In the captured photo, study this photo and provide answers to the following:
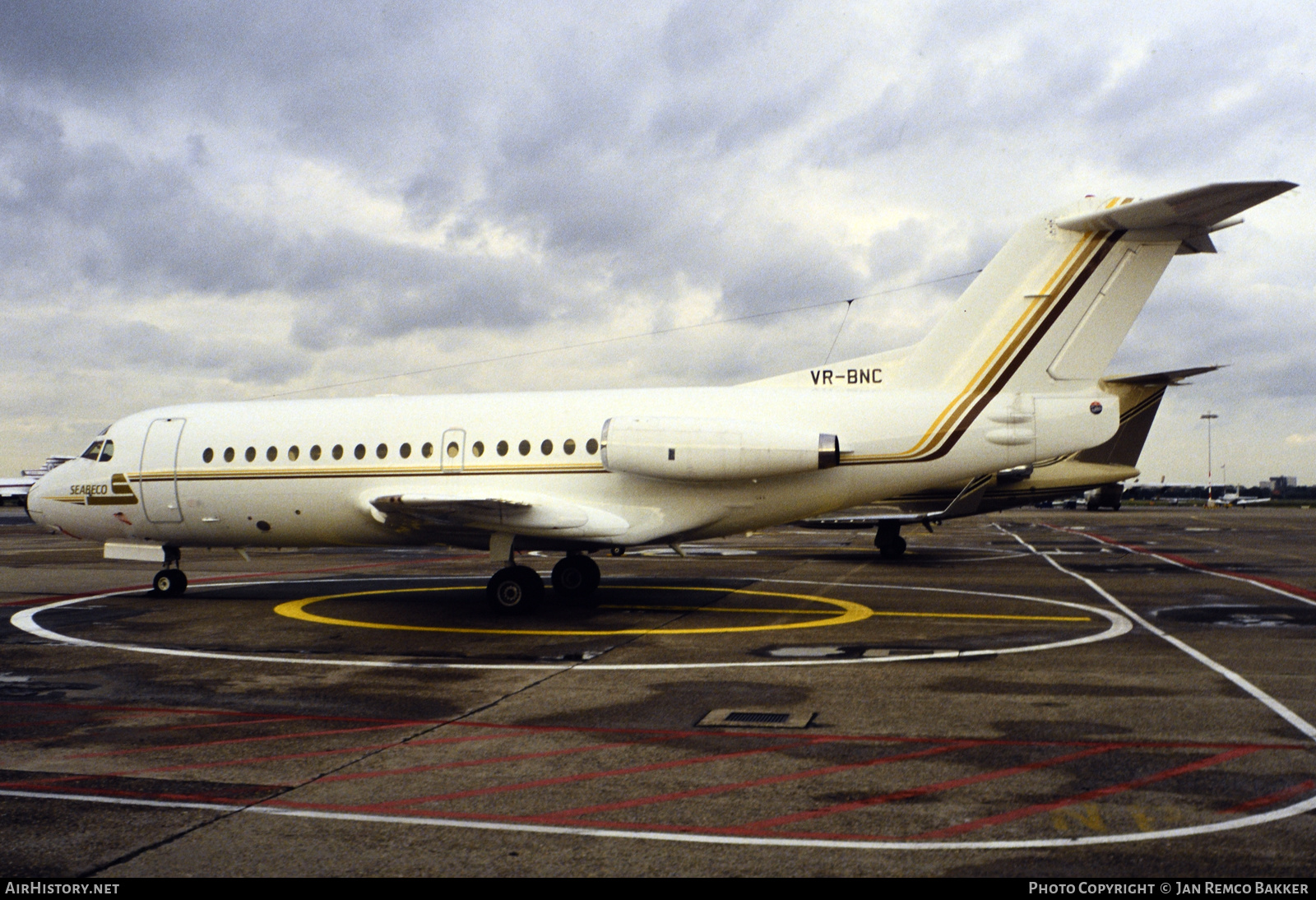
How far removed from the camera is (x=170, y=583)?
68.4 feet

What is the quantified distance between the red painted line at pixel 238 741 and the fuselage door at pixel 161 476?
12485 mm

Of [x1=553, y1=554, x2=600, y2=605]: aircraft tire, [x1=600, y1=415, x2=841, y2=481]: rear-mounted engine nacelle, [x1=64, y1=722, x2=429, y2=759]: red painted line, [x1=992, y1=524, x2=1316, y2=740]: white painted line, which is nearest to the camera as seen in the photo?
[x1=64, y1=722, x2=429, y2=759]: red painted line

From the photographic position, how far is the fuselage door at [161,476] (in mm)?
19641

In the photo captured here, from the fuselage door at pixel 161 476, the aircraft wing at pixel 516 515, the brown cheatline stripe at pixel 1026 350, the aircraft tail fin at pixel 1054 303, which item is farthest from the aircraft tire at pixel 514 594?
the aircraft tail fin at pixel 1054 303

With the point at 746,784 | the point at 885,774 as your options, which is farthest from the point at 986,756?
the point at 746,784

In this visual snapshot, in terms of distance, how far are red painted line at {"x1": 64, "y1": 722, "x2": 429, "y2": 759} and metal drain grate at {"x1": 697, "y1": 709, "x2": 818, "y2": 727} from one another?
2818 mm

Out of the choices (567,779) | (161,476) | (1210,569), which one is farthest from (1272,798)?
(1210,569)

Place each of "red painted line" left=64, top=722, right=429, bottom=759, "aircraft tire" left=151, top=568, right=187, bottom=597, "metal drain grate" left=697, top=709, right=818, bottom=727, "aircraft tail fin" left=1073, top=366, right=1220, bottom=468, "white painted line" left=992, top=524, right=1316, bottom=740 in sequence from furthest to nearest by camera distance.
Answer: "aircraft tail fin" left=1073, top=366, right=1220, bottom=468 → "aircraft tire" left=151, top=568, right=187, bottom=597 → "metal drain grate" left=697, top=709, right=818, bottom=727 → "white painted line" left=992, top=524, right=1316, bottom=740 → "red painted line" left=64, top=722, right=429, bottom=759

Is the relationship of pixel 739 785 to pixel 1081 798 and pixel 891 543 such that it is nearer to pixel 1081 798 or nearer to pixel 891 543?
pixel 1081 798

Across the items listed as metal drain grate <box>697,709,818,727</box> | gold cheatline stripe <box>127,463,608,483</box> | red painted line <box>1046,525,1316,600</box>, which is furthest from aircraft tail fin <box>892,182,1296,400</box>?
metal drain grate <box>697,709,818,727</box>

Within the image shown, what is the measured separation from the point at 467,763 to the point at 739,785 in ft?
7.56

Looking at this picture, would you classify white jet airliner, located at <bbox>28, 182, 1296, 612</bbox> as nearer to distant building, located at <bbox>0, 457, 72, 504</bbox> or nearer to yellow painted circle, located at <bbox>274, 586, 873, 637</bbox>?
yellow painted circle, located at <bbox>274, 586, 873, 637</bbox>

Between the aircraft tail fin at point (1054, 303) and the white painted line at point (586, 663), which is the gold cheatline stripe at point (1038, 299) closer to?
the aircraft tail fin at point (1054, 303)

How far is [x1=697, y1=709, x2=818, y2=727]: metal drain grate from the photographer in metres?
8.98
